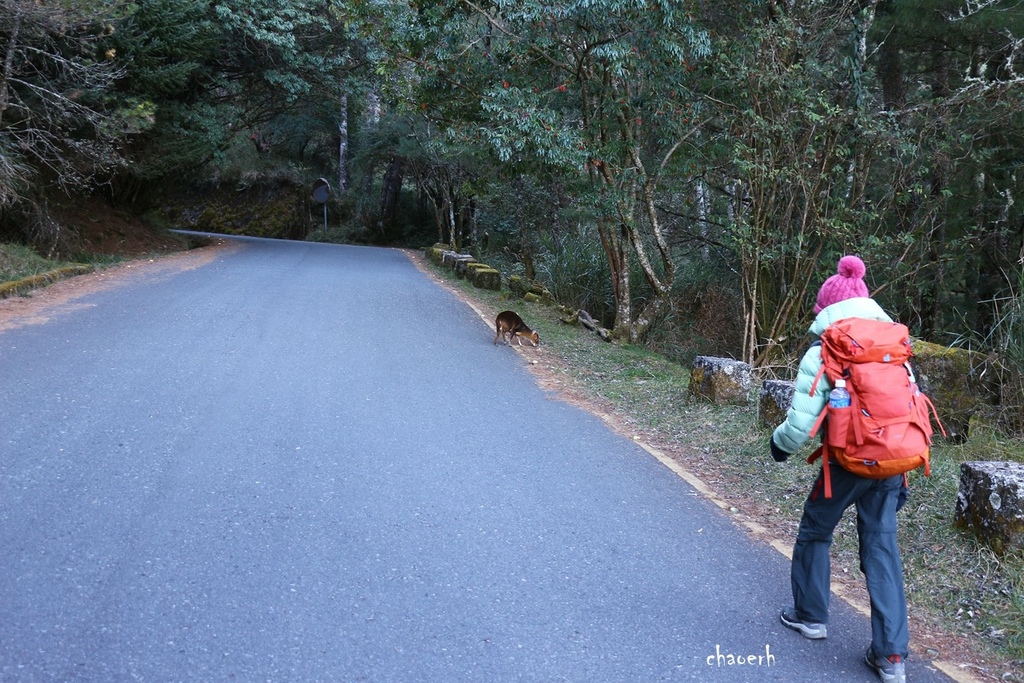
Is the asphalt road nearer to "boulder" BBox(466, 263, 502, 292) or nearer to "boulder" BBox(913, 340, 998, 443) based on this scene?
"boulder" BBox(913, 340, 998, 443)

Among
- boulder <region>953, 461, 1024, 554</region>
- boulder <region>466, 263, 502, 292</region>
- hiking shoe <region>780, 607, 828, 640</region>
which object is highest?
boulder <region>466, 263, 502, 292</region>

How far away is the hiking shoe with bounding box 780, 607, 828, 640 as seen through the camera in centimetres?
432

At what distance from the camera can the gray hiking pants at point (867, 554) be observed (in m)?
3.94

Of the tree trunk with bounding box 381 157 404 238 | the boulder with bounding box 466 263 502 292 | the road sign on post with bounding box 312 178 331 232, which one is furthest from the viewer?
the road sign on post with bounding box 312 178 331 232

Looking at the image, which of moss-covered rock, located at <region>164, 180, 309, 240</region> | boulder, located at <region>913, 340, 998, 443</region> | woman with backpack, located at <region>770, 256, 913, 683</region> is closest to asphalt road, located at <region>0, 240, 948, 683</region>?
woman with backpack, located at <region>770, 256, 913, 683</region>

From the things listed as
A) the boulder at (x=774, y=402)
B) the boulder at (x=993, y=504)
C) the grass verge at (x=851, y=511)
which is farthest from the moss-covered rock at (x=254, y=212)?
the boulder at (x=993, y=504)

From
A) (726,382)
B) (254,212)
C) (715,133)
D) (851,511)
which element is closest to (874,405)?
(851,511)

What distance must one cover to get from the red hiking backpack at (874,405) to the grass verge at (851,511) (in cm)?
115

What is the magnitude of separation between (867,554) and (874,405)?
72 centimetres

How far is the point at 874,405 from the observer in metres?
3.88

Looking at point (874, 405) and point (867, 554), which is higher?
point (874, 405)

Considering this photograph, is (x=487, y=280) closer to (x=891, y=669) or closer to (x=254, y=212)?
(x=891, y=669)

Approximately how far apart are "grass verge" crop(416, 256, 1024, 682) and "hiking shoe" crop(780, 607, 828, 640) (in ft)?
1.68

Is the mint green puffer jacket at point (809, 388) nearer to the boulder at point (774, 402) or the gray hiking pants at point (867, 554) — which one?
the gray hiking pants at point (867, 554)
